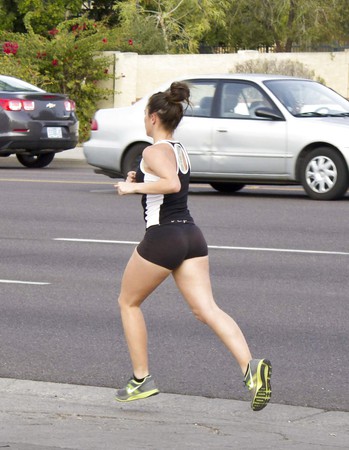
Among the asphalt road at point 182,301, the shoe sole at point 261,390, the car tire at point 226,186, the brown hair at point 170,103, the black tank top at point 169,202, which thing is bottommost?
the car tire at point 226,186

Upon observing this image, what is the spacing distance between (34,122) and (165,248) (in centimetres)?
1629

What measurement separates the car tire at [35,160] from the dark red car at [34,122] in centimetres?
109

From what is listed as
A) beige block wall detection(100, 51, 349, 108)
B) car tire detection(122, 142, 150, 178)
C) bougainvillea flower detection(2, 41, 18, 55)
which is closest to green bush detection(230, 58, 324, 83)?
beige block wall detection(100, 51, 349, 108)

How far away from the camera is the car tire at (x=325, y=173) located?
1653cm

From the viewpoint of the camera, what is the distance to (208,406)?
6613 millimetres

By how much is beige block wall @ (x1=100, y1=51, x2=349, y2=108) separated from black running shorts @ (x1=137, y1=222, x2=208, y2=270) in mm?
28515

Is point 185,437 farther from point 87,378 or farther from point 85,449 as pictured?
point 87,378

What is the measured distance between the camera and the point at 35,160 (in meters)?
24.4

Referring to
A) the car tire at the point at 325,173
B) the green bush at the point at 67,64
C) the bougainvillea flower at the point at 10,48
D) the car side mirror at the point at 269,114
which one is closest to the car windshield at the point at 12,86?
the car side mirror at the point at 269,114

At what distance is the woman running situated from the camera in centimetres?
639

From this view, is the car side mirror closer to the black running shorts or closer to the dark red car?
the dark red car

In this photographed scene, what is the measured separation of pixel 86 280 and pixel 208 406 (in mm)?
4303

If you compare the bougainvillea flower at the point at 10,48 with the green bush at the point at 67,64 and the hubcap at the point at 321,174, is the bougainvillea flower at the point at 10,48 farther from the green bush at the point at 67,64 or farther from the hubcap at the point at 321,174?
the hubcap at the point at 321,174

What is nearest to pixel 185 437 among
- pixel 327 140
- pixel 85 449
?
pixel 85 449
